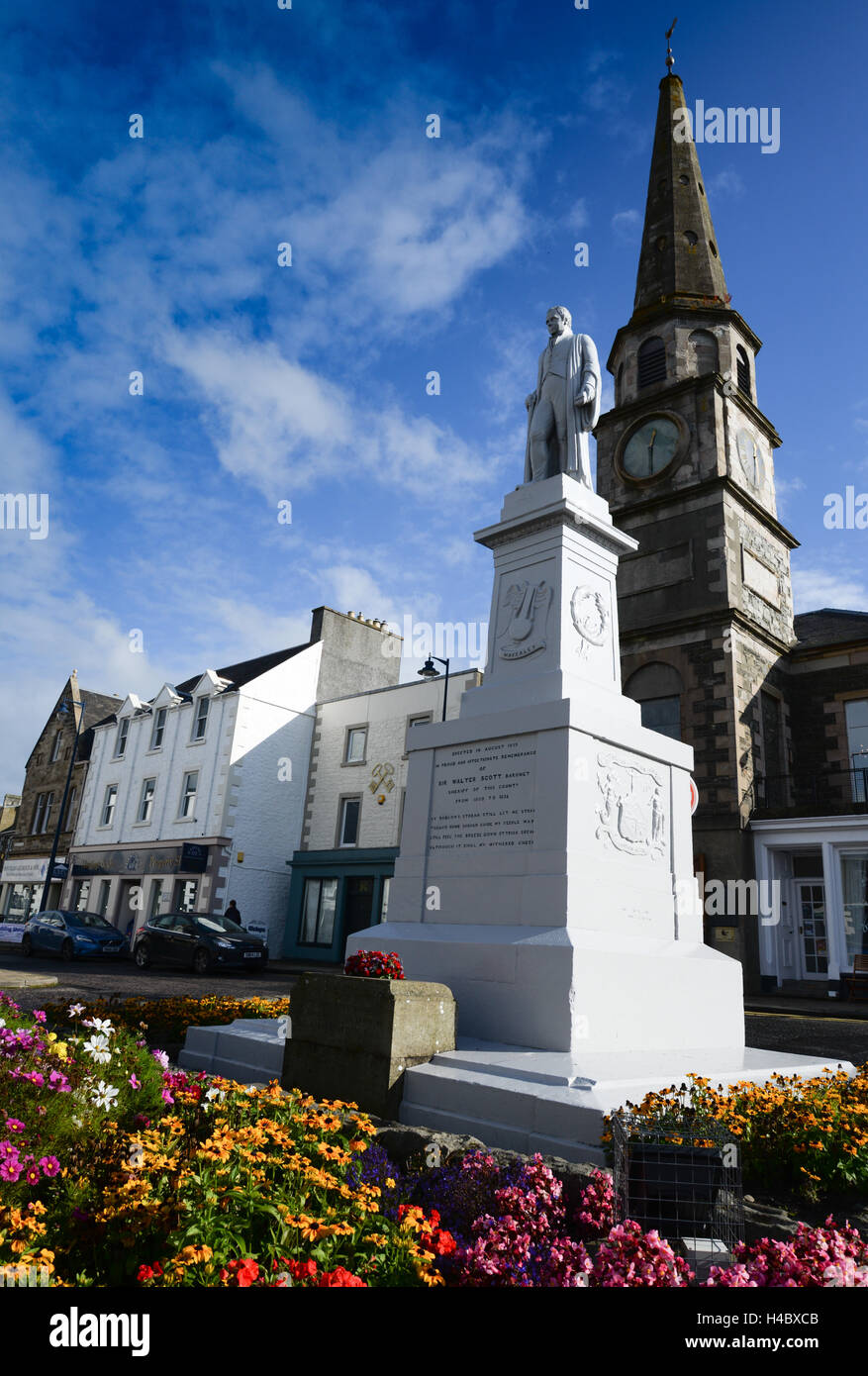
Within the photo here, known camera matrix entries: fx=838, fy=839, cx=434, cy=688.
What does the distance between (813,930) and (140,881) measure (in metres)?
25.5

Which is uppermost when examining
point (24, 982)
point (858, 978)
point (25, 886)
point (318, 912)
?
point (25, 886)

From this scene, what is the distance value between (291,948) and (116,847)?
10.4 meters

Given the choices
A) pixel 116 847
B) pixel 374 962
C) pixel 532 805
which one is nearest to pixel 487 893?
pixel 532 805

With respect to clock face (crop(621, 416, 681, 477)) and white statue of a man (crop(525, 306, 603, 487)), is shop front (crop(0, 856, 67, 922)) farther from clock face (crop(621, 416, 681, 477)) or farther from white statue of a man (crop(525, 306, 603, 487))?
white statue of a man (crop(525, 306, 603, 487))

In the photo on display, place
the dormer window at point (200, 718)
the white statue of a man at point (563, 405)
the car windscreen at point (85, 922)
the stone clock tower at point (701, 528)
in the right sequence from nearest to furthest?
the white statue of a man at point (563, 405) → the stone clock tower at point (701, 528) → the car windscreen at point (85, 922) → the dormer window at point (200, 718)

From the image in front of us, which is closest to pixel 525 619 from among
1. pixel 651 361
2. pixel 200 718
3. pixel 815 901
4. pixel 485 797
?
pixel 485 797

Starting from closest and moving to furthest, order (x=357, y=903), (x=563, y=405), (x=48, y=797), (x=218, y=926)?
(x=563, y=405), (x=218, y=926), (x=357, y=903), (x=48, y=797)

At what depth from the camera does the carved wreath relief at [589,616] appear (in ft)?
27.7

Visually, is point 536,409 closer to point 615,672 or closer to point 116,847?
point 615,672

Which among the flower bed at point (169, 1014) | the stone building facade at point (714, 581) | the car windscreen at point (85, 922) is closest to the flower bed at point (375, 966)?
the flower bed at point (169, 1014)

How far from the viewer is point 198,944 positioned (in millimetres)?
21875

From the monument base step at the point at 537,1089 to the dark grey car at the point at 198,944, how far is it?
1709 centimetres

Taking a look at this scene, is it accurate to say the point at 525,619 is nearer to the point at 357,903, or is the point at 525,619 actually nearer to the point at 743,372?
the point at 357,903

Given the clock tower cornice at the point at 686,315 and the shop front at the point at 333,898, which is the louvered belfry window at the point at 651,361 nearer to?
the clock tower cornice at the point at 686,315
